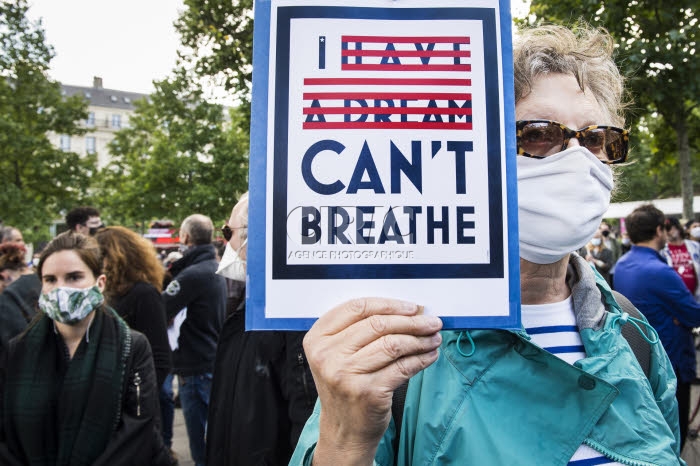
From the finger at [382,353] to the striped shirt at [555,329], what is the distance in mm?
600

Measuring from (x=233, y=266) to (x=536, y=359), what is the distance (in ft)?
8.61

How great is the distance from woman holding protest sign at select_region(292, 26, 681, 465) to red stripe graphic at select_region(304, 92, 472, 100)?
14.9 inches

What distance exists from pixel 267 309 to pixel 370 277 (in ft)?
0.65

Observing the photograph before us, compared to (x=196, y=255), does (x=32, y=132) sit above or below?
above

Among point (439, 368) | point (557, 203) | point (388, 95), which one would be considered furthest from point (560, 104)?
point (439, 368)

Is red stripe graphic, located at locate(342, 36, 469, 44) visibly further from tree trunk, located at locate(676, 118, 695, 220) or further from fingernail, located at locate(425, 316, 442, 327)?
tree trunk, located at locate(676, 118, 695, 220)

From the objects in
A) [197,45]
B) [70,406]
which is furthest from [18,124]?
[70,406]

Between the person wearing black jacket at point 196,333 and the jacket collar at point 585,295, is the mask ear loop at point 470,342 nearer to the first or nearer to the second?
the jacket collar at point 585,295

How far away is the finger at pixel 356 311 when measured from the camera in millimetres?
940

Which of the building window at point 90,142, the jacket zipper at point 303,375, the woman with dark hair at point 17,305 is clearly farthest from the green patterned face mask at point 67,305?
the building window at point 90,142

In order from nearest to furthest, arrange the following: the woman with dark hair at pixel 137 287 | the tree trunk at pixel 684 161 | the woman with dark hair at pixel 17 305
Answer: the woman with dark hair at pixel 17 305, the woman with dark hair at pixel 137 287, the tree trunk at pixel 684 161

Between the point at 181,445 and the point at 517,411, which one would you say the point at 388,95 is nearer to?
the point at 517,411

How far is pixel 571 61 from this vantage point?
60.5 inches

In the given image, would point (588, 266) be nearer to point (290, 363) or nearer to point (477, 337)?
point (477, 337)
